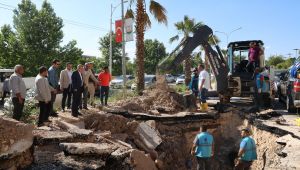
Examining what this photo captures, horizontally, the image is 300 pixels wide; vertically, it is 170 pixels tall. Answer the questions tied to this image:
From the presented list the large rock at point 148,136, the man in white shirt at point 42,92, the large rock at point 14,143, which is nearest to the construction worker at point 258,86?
the large rock at point 148,136

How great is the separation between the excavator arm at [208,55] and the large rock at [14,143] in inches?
328

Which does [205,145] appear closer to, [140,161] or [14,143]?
[140,161]

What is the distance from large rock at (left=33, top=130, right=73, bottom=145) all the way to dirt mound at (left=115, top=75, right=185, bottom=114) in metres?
5.24

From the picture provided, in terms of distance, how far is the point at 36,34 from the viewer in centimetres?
3052

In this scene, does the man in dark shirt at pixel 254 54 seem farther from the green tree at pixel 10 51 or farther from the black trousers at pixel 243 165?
the green tree at pixel 10 51

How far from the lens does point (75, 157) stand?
7.64m

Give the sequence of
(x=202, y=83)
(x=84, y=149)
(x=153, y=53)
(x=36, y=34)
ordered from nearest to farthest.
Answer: (x=84, y=149) → (x=202, y=83) → (x=36, y=34) → (x=153, y=53)

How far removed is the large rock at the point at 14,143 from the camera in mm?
6527

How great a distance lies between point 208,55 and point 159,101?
2.93m

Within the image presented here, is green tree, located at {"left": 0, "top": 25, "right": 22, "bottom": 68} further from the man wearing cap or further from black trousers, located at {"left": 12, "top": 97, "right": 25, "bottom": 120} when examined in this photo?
black trousers, located at {"left": 12, "top": 97, "right": 25, "bottom": 120}

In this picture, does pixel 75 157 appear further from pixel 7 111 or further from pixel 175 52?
pixel 175 52

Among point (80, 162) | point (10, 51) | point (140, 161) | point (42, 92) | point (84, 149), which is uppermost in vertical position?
point (10, 51)

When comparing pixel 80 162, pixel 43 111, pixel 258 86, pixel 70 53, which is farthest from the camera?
pixel 70 53

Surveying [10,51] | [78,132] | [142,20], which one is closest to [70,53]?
[10,51]
